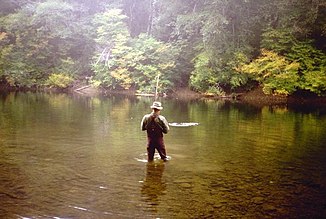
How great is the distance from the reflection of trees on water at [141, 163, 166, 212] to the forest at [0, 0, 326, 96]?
26.4m

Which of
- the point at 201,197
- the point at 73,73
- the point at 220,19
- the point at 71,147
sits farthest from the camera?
the point at 73,73

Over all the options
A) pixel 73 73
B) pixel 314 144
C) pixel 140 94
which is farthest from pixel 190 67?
pixel 314 144

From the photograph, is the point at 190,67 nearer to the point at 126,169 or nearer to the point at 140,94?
the point at 140,94

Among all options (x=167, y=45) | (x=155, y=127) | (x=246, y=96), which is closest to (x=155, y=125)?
(x=155, y=127)

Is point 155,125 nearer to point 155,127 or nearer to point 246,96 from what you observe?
point 155,127

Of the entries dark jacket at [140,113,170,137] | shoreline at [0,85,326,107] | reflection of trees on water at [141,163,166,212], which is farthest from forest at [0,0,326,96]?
reflection of trees on water at [141,163,166,212]

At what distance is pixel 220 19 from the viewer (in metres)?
35.9

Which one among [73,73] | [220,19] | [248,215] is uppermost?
[220,19]

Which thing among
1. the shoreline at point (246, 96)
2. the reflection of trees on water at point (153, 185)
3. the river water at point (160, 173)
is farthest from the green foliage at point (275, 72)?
the reflection of trees on water at point (153, 185)

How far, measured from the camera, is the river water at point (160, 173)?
24.7 feet

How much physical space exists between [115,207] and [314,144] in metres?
9.24

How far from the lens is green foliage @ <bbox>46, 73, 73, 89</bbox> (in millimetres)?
45406

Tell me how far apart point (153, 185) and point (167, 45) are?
35.8 metres

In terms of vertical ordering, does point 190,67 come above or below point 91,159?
above
